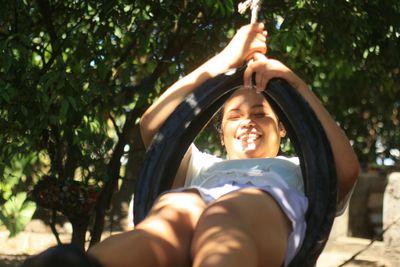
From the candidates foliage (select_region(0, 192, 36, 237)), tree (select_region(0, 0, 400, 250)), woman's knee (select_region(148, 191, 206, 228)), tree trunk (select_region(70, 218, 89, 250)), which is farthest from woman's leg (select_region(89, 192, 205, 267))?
tree trunk (select_region(70, 218, 89, 250))

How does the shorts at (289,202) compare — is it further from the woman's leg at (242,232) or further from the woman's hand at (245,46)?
the woman's hand at (245,46)

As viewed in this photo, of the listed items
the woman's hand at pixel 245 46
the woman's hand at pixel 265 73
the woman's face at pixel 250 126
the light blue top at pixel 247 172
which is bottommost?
the light blue top at pixel 247 172

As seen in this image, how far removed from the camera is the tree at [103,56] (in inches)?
148

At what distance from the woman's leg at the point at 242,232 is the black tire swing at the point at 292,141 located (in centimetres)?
12

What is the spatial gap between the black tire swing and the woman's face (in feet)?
0.38

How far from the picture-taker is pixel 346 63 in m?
5.36

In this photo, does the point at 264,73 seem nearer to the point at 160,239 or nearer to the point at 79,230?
the point at 160,239

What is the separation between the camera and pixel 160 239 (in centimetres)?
236

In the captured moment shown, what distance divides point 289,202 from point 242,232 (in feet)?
1.15

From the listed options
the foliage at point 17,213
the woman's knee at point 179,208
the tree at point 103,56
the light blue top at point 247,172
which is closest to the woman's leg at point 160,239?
the woman's knee at point 179,208

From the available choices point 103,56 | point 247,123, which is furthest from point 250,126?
point 103,56

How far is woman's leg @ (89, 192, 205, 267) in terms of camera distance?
7.37 ft

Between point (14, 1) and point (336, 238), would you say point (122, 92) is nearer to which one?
point (14, 1)

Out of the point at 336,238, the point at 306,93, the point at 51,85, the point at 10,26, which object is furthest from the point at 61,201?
the point at 336,238
